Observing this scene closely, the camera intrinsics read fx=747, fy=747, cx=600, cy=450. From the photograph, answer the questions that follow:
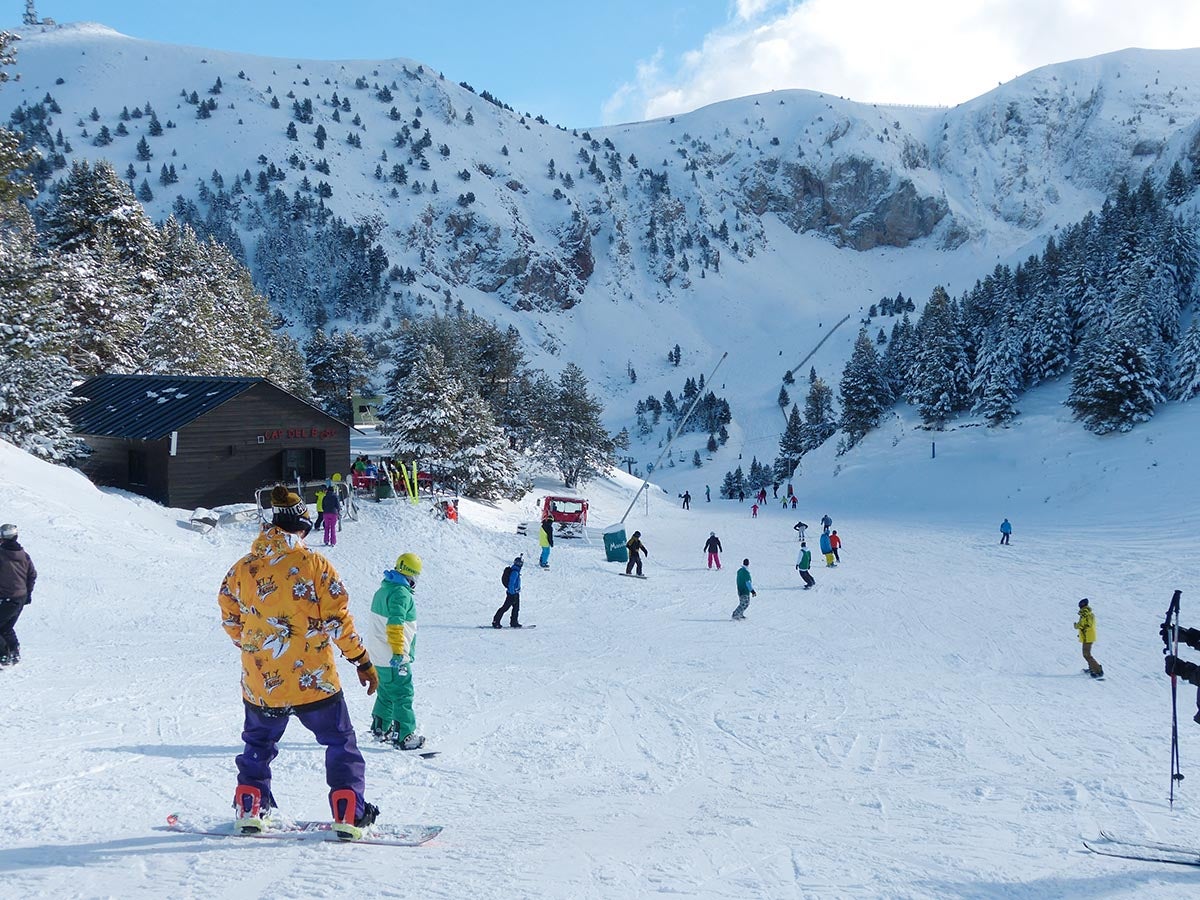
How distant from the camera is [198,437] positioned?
23.7 metres

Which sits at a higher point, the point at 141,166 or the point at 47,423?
the point at 141,166

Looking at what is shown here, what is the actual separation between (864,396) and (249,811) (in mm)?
64928

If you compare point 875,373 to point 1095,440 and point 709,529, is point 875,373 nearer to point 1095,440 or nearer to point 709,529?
point 1095,440

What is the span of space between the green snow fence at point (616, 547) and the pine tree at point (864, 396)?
42.9 meters

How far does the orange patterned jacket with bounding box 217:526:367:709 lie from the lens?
4059 millimetres

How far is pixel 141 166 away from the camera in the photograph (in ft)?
517

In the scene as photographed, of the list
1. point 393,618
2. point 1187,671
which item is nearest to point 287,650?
point 393,618

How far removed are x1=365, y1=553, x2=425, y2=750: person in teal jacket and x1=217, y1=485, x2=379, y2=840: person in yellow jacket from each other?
2236 mm

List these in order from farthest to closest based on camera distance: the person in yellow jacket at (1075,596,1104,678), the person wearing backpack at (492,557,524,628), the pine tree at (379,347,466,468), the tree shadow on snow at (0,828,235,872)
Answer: the pine tree at (379,347,466,468) → the person wearing backpack at (492,557,524,628) → the person in yellow jacket at (1075,596,1104,678) → the tree shadow on snow at (0,828,235,872)

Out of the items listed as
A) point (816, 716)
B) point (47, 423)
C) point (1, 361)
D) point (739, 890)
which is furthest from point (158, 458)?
point (739, 890)

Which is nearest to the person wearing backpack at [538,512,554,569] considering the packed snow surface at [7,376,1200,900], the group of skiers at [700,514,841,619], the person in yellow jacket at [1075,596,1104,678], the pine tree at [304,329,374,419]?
the packed snow surface at [7,376,1200,900]

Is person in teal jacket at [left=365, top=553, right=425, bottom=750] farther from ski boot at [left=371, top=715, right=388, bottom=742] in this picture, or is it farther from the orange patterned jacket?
the orange patterned jacket

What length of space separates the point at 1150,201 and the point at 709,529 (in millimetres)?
52296

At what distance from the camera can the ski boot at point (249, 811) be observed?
420cm
